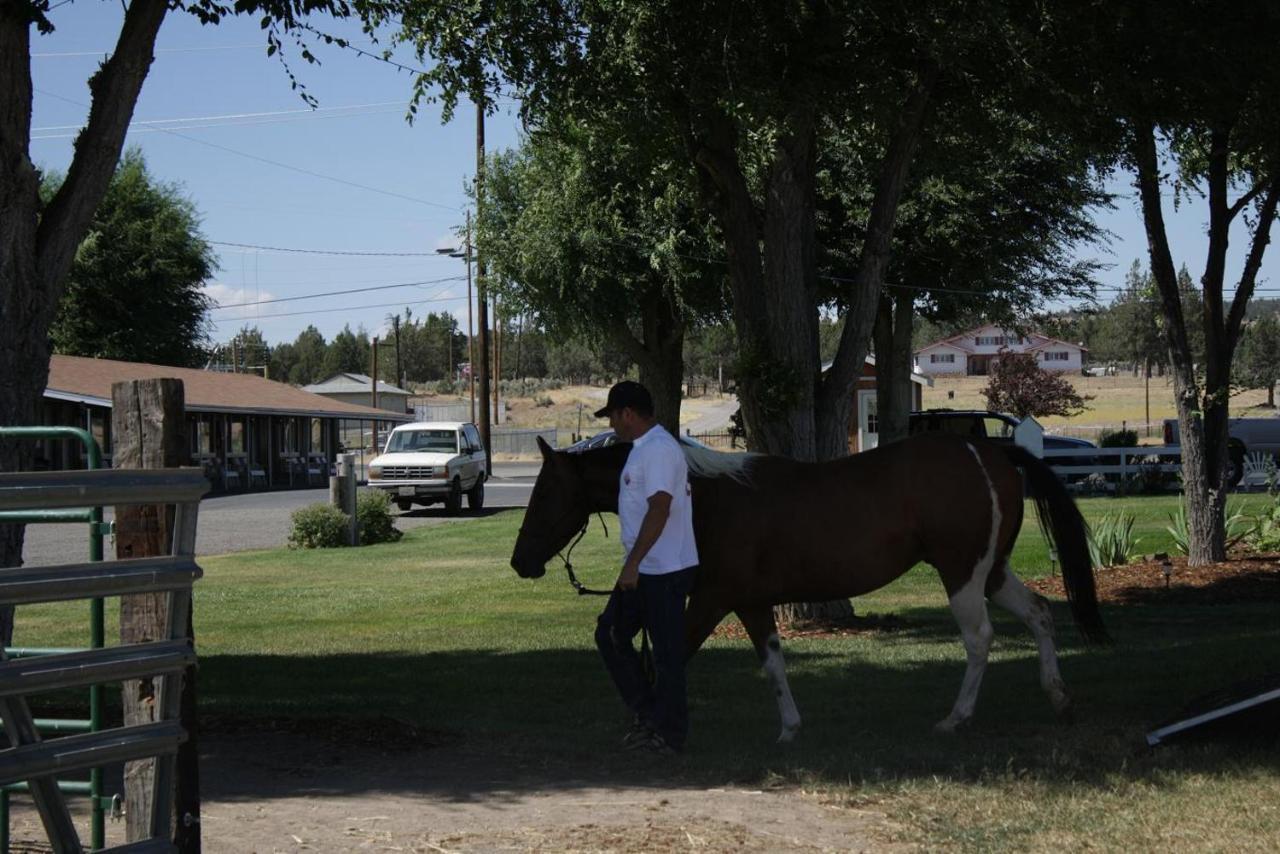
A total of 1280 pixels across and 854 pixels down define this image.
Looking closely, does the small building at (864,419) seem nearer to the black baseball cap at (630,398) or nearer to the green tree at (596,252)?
the green tree at (596,252)

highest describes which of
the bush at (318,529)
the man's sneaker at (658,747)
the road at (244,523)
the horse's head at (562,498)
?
the horse's head at (562,498)

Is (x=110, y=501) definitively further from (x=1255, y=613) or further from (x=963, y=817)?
(x=1255, y=613)

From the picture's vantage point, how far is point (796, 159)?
12.7m

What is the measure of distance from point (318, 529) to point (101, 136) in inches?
637

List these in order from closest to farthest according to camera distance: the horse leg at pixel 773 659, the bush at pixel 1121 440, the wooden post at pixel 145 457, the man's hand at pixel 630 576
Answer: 1. the wooden post at pixel 145 457
2. the man's hand at pixel 630 576
3. the horse leg at pixel 773 659
4. the bush at pixel 1121 440

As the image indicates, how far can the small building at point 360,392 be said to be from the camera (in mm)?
99812

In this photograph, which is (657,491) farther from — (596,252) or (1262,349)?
(1262,349)

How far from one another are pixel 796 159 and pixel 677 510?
6251mm

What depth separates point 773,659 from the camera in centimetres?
777

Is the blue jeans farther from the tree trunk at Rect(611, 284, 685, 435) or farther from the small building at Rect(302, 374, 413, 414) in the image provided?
the small building at Rect(302, 374, 413, 414)

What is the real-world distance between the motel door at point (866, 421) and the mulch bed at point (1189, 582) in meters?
29.1

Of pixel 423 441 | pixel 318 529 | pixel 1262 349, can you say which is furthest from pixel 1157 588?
pixel 1262 349

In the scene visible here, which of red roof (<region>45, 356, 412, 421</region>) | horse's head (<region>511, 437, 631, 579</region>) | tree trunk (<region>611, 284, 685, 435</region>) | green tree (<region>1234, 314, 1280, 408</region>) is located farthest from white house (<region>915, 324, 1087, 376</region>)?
horse's head (<region>511, 437, 631, 579</region>)

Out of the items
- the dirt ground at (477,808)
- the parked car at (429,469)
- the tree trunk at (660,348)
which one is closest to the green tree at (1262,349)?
the tree trunk at (660,348)
